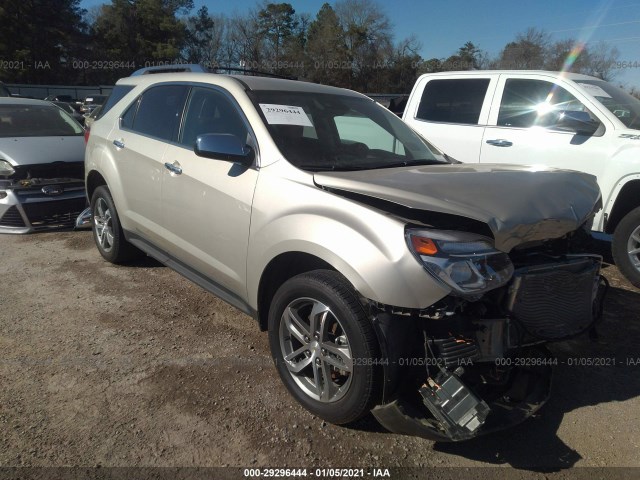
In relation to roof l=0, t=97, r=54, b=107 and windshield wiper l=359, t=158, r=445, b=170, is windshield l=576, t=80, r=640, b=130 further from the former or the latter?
roof l=0, t=97, r=54, b=107

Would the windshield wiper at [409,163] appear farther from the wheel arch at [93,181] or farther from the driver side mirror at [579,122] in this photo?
the wheel arch at [93,181]

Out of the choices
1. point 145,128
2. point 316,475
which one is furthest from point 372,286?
point 145,128

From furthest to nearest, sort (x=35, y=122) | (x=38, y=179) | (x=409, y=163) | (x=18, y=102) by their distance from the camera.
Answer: (x=18, y=102) → (x=35, y=122) → (x=38, y=179) → (x=409, y=163)

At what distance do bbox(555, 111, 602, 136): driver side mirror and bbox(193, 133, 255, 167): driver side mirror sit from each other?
374 centimetres

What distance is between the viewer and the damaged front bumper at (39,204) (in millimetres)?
5934

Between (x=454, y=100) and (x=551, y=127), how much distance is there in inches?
54.6

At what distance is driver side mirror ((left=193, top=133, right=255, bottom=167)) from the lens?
9.93 ft

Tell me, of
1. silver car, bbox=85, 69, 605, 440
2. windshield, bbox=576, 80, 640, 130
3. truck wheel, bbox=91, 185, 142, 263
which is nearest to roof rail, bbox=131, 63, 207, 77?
silver car, bbox=85, 69, 605, 440

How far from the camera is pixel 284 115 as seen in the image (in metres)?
3.33

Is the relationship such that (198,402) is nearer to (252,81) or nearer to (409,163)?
(409,163)

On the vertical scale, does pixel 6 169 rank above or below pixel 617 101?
below

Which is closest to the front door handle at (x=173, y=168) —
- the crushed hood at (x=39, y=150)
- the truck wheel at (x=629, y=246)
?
the crushed hood at (x=39, y=150)

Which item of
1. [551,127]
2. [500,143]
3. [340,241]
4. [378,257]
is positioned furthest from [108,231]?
[551,127]

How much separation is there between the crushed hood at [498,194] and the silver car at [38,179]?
4.61 meters
